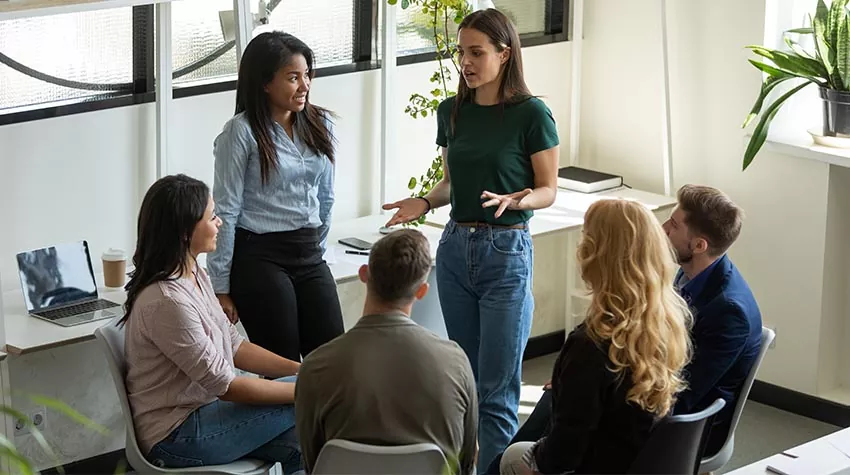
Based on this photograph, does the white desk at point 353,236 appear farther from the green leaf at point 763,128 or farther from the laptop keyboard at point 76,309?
the green leaf at point 763,128

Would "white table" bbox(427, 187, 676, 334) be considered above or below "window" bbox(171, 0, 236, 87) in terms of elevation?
below

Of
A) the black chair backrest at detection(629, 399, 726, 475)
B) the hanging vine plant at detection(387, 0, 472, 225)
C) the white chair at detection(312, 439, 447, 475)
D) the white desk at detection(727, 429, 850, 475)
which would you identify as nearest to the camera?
the white chair at detection(312, 439, 447, 475)

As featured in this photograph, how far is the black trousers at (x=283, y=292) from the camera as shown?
332 centimetres

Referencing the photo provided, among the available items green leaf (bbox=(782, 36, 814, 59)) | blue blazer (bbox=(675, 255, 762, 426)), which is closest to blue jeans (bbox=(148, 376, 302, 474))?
blue blazer (bbox=(675, 255, 762, 426))

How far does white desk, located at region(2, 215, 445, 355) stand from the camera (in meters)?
3.42

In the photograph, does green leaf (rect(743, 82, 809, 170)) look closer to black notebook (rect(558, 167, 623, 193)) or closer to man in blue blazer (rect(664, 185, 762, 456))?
black notebook (rect(558, 167, 623, 193))

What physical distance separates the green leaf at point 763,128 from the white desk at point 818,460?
1.82m

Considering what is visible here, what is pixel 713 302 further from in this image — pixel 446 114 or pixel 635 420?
pixel 446 114

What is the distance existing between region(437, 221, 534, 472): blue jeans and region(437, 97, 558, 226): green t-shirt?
2.7 inches

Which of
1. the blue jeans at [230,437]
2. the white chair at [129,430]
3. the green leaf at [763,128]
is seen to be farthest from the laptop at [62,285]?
the green leaf at [763,128]

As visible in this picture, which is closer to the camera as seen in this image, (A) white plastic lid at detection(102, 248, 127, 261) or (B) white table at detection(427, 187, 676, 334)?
(A) white plastic lid at detection(102, 248, 127, 261)

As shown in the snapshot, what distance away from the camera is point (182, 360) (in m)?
2.81

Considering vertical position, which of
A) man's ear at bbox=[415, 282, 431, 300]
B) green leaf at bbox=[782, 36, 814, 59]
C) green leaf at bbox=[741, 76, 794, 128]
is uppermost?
green leaf at bbox=[782, 36, 814, 59]

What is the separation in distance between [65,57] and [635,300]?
2175 mm
